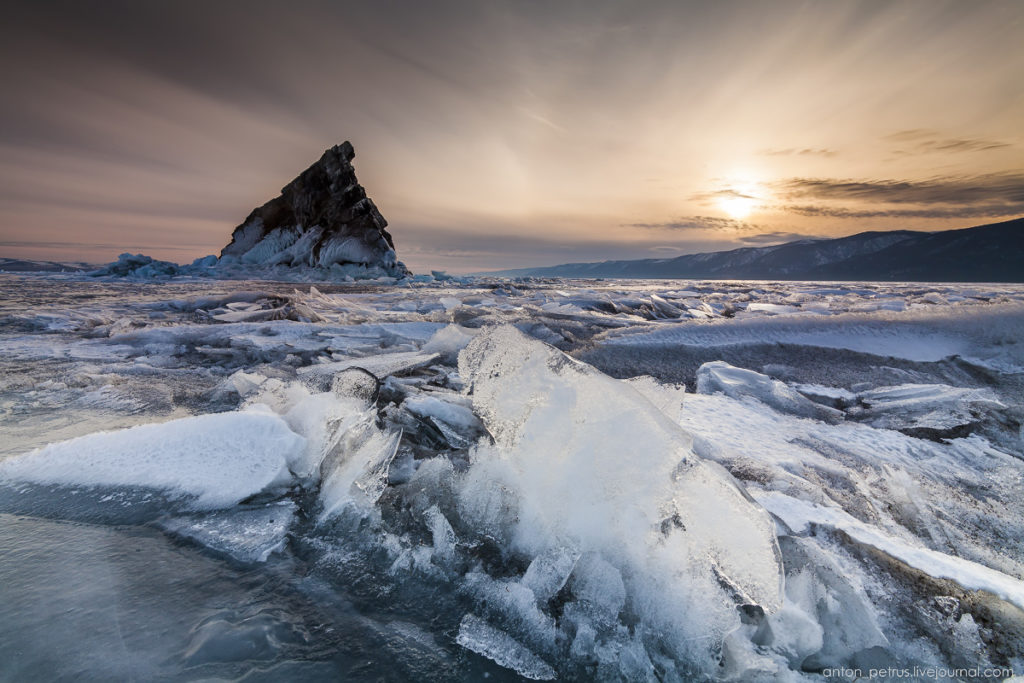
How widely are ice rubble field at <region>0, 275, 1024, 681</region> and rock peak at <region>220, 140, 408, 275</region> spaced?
2875 centimetres

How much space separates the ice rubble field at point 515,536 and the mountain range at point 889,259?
215ft

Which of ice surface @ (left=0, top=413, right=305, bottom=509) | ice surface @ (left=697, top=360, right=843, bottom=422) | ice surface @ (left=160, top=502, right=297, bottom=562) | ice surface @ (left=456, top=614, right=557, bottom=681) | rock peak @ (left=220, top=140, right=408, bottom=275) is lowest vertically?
ice surface @ (left=160, top=502, right=297, bottom=562)

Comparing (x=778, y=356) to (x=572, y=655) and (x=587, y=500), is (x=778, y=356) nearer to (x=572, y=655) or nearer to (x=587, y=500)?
(x=587, y=500)

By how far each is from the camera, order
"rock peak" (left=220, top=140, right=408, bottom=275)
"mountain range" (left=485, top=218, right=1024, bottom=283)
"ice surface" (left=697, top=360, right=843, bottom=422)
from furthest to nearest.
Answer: "mountain range" (left=485, top=218, right=1024, bottom=283)
"rock peak" (left=220, top=140, right=408, bottom=275)
"ice surface" (left=697, top=360, right=843, bottom=422)

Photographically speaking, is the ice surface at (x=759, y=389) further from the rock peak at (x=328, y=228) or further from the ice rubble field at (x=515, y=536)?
the rock peak at (x=328, y=228)

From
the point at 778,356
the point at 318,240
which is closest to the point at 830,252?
the point at 318,240

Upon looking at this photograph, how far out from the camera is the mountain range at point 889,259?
54344 millimetres

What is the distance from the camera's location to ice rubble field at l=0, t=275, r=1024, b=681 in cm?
62

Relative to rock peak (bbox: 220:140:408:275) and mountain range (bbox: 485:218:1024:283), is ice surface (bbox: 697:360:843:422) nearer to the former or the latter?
rock peak (bbox: 220:140:408:275)

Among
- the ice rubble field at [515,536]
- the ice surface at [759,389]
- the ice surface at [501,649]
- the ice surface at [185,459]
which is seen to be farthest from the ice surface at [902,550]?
the ice surface at [185,459]

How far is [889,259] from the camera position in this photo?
6544 cm

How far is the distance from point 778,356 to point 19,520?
10.2ft

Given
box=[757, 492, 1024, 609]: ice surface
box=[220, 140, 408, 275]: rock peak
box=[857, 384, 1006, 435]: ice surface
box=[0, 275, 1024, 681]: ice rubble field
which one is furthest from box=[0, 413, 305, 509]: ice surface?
box=[220, 140, 408, 275]: rock peak

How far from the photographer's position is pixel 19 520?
0.91 metres
